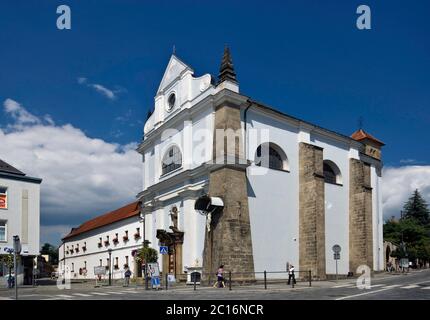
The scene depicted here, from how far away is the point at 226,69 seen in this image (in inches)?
1190

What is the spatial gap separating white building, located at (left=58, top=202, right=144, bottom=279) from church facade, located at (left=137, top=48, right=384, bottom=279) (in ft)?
28.2

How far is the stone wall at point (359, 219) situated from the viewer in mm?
37625

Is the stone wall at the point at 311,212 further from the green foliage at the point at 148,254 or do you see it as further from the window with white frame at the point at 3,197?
the window with white frame at the point at 3,197

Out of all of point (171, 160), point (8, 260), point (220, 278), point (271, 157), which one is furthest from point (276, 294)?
point (8, 260)

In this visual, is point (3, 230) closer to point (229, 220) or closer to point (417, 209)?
point (229, 220)

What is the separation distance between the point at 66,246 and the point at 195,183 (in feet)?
153

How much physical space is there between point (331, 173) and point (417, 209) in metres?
65.6

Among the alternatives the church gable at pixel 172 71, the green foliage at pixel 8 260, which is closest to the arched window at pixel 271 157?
the church gable at pixel 172 71

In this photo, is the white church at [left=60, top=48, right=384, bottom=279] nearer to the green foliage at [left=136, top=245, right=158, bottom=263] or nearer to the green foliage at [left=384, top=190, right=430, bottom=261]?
the green foliage at [left=136, top=245, right=158, bottom=263]

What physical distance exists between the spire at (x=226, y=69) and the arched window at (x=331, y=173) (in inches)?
475
